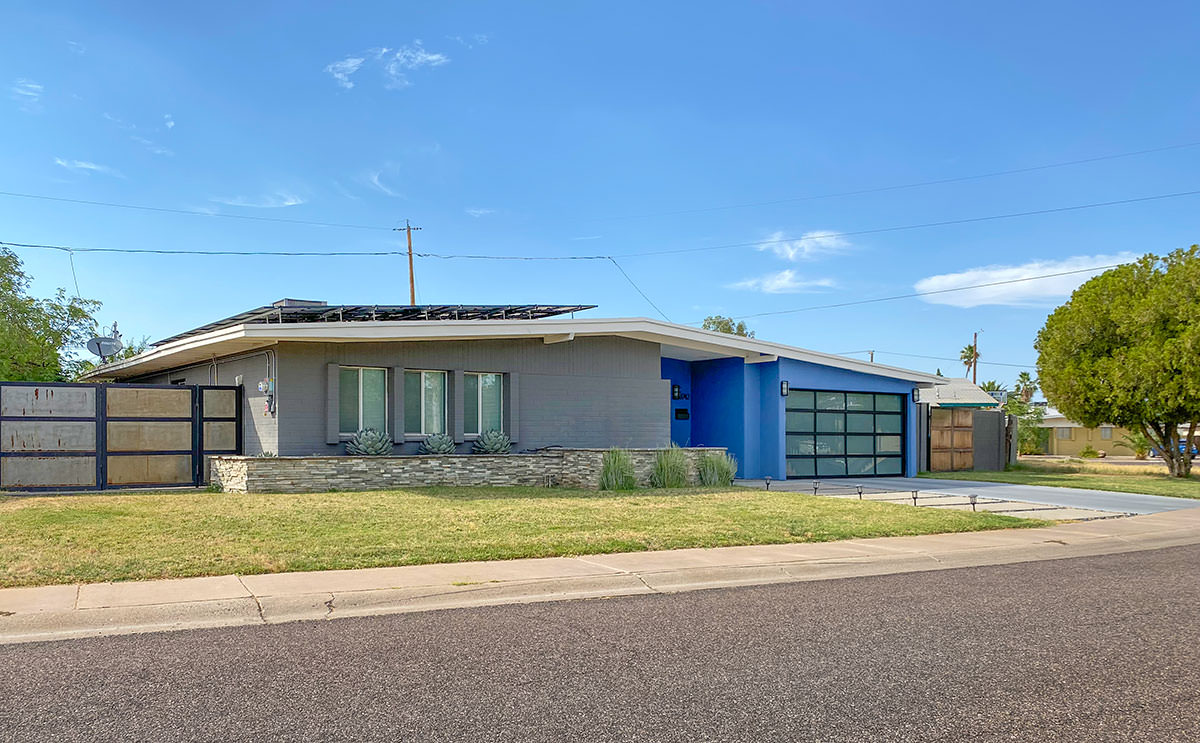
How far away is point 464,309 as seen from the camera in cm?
2030

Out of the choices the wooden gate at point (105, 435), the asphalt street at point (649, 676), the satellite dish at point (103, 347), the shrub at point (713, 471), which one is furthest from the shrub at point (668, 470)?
the satellite dish at point (103, 347)

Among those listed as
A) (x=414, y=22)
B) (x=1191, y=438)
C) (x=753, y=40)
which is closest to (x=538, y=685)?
(x=414, y=22)

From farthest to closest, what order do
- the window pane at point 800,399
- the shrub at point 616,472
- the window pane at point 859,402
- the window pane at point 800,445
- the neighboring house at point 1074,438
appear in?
the neighboring house at point 1074,438 < the window pane at point 859,402 < the window pane at point 800,445 < the window pane at point 800,399 < the shrub at point 616,472

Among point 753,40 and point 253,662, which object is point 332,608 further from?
point 753,40

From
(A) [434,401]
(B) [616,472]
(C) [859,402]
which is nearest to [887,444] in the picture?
(C) [859,402]

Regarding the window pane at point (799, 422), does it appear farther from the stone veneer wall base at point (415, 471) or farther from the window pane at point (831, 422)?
the stone veneer wall base at point (415, 471)

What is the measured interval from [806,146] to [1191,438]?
48.5ft

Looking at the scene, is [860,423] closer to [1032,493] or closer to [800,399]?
[800,399]

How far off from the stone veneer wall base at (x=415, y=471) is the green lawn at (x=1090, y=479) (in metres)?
9.67

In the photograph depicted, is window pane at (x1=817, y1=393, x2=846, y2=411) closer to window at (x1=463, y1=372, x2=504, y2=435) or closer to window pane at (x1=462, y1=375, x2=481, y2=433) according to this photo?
window at (x1=463, y1=372, x2=504, y2=435)

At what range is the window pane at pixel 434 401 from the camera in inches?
758

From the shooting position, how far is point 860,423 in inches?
997

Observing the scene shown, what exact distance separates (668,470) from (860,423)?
28.6ft

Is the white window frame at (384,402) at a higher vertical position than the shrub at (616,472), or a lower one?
higher
